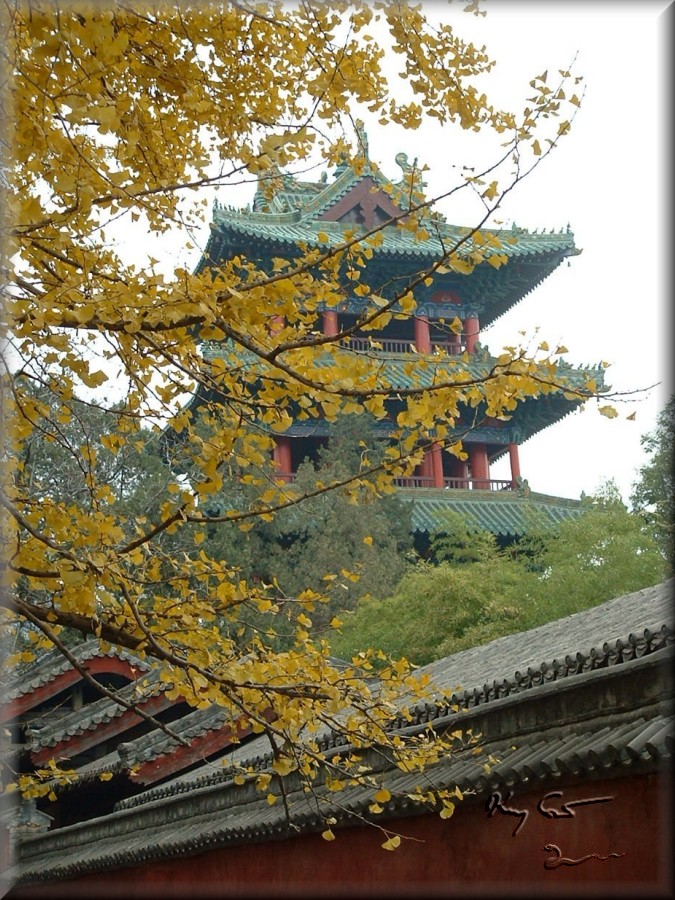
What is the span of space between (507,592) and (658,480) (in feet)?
35.4

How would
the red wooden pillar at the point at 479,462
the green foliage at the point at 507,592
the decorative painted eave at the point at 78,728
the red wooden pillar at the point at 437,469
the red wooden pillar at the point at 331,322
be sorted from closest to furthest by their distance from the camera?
the decorative painted eave at the point at 78,728
the green foliage at the point at 507,592
the red wooden pillar at the point at 331,322
the red wooden pillar at the point at 437,469
the red wooden pillar at the point at 479,462

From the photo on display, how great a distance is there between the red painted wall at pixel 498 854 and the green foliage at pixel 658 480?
11885 millimetres

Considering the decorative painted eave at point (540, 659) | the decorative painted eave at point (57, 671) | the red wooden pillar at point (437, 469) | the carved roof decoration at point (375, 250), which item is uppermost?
the carved roof decoration at point (375, 250)

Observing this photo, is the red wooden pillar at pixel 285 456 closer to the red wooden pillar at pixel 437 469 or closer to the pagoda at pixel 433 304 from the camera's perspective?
the pagoda at pixel 433 304

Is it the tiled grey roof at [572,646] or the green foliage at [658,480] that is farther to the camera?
the green foliage at [658,480]

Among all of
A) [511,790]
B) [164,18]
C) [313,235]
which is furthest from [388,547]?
[164,18]

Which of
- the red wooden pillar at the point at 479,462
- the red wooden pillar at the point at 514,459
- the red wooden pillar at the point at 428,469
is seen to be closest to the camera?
the red wooden pillar at the point at 428,469

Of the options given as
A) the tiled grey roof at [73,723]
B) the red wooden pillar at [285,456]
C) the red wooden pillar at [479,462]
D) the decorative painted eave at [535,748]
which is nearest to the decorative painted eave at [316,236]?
the red wooden pillar at [285,456]

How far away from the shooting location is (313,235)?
24031mm

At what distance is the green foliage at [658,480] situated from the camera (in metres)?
19.5

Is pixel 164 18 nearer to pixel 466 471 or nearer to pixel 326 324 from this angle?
pixel 326 324

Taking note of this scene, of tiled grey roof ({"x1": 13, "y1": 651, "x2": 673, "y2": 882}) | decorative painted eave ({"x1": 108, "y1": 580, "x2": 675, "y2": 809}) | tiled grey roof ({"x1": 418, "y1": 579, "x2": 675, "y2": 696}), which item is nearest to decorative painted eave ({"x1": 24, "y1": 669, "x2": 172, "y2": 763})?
tiled grey roof ({"x1": 13, "y1": 651, "x2": 673, "y2": 882})

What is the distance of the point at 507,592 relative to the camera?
15703 millimetres

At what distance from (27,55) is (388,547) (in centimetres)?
1602
